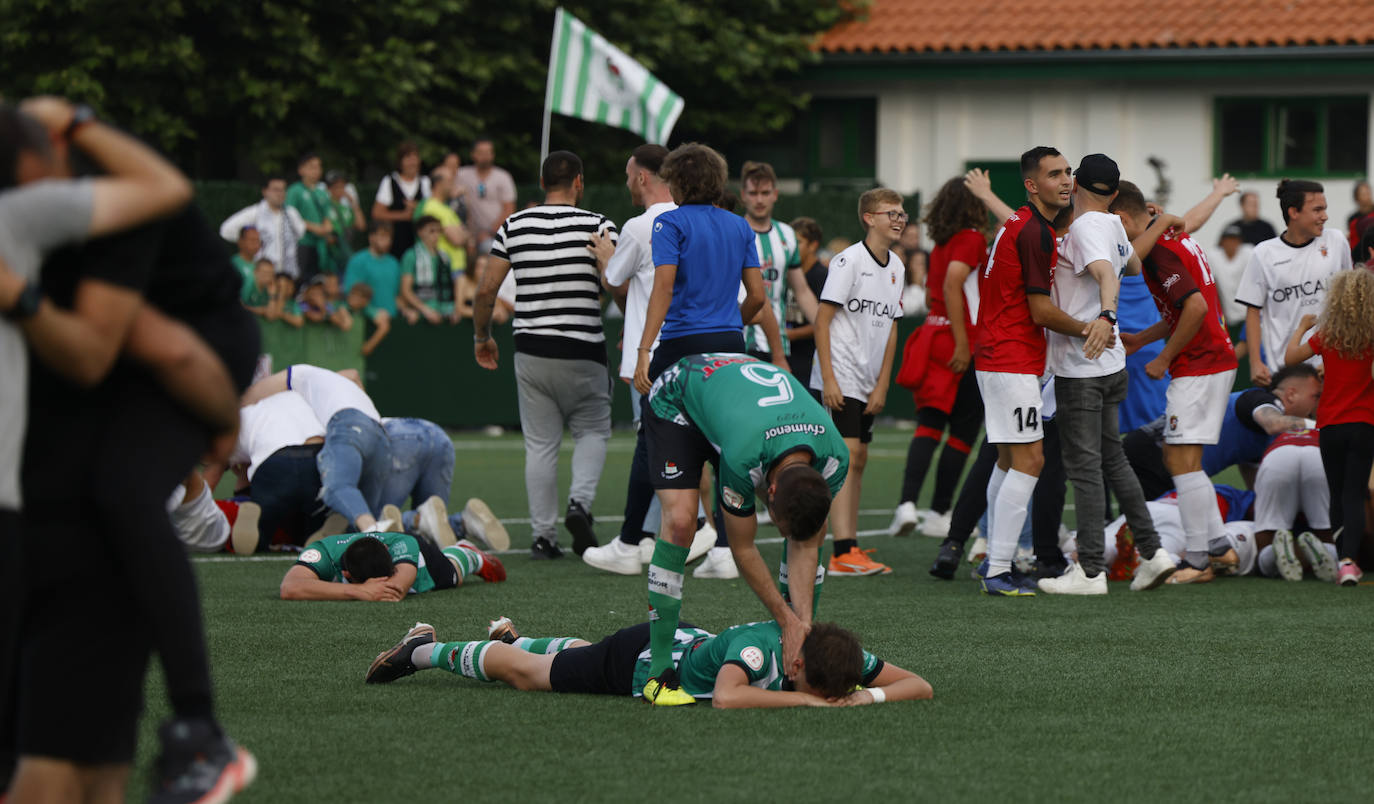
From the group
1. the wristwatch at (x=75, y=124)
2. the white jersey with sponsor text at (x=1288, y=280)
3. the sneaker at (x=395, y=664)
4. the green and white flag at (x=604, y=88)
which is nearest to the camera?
the wristwatch at (x=75, y=124)

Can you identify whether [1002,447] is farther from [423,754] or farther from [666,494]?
[423,754]

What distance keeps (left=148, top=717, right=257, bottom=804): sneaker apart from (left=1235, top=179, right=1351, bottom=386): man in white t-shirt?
8.03 m

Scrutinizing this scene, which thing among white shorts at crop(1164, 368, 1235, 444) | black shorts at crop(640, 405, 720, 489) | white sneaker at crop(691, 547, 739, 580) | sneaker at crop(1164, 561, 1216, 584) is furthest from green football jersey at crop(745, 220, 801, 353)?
black shorts at crop(640, 405, 720, 489)

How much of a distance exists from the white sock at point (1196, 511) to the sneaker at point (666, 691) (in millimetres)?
3998

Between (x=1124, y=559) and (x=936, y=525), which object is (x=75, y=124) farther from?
(x=936, y=525)

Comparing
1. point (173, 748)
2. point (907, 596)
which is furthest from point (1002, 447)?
point (173, 748)

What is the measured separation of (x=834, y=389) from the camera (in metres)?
9.54

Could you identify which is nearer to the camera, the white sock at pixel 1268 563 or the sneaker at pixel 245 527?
the white sock at pixel 1268 563

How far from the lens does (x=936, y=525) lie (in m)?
11.3

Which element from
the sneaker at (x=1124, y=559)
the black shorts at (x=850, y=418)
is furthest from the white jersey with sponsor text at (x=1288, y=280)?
the black shorts at (x=850, y=418)

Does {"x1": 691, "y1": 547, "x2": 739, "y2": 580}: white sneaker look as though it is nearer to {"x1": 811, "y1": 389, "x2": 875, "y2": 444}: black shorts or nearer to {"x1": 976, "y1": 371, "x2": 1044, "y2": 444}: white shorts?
{"x1": 811, "y1": 389, "x2": 875, "y2": 444}: black shorts

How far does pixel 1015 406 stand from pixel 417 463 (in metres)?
3.64

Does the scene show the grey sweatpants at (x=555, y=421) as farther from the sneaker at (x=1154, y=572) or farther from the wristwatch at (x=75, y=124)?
the wristwatch at (x=75, y=124)

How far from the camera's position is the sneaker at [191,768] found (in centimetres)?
347
